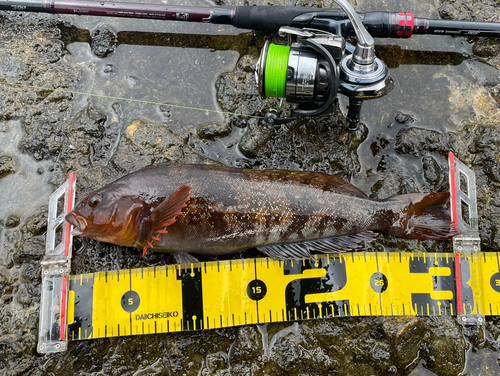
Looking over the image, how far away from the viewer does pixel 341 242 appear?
3260 mm

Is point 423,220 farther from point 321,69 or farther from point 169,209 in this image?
point 169,209

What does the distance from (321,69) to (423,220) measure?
60.4 inches

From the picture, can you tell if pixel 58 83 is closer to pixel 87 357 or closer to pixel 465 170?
pixel 87 357

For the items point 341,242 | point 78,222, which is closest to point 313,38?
point 341,242

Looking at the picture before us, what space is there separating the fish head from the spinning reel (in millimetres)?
1384

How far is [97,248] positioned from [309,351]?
6.67 ft

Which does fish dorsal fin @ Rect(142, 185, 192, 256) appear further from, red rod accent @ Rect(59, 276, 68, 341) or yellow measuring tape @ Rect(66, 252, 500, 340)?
red rod accent @ Rect(59, 276, 68, 341)

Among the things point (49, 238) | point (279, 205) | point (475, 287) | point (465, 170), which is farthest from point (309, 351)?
point (49, 238)

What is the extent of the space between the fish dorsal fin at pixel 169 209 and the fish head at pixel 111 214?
0.14 metres

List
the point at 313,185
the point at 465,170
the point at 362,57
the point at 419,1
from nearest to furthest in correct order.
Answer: the point at 362,57 < the point at 313,185 < the point at 465,170 < the point at 419,1

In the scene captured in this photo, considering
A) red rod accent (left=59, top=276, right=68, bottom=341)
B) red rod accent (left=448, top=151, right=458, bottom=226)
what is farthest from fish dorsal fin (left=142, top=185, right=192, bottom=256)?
red rod accent (left=448, top=151, right=458, bottom=226)

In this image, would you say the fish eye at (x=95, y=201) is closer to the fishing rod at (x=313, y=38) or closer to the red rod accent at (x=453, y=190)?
the fishing rod at (x=313, y=38)

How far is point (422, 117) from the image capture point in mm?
3803

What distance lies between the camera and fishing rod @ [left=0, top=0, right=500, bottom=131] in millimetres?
3014
